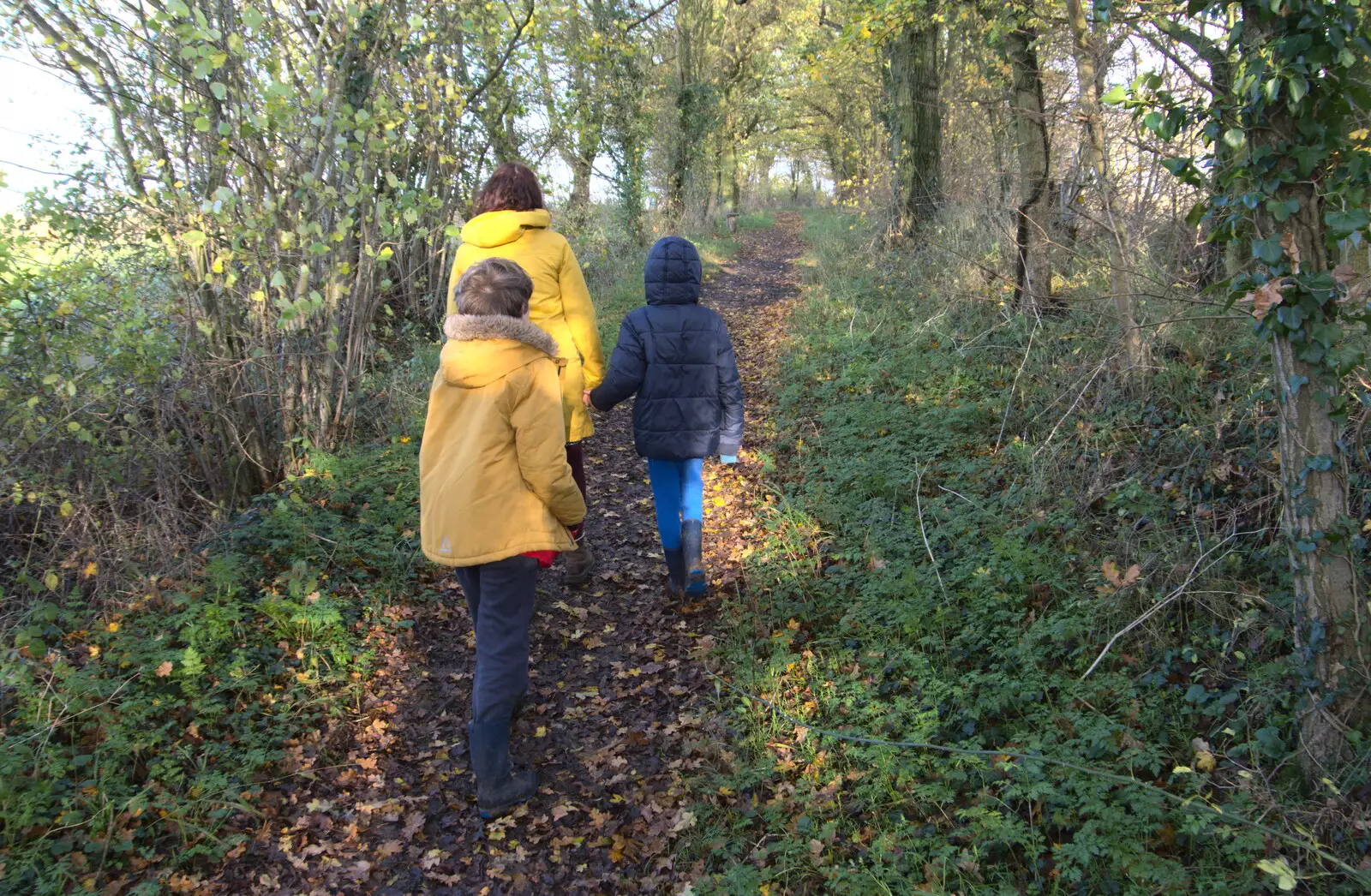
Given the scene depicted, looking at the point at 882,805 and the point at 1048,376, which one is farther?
the point at 1048,376

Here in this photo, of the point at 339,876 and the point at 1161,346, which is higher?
the point at 1161,346

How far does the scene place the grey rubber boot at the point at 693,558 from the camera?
495 cm

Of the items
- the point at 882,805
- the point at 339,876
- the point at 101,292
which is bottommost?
the point at 339,876

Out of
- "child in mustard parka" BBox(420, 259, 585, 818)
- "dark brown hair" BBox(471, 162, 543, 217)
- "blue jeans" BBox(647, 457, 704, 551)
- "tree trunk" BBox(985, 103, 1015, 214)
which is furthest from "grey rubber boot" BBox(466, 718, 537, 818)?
"tree trunk" BBox(985, 103, 1015, 214)

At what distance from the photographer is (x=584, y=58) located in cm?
1180

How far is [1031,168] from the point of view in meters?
7.18

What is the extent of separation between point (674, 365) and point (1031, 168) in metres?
4.56

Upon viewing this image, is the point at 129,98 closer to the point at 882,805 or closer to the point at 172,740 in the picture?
the point at 172,740

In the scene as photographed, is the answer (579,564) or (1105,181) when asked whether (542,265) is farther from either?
(1105,181)

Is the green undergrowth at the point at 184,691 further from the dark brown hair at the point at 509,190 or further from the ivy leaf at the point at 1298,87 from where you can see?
the ivy leaf at the point at 1298,87

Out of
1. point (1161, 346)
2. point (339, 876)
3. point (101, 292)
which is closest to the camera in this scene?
point (339, 876)

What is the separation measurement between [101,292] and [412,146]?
3.52 metres

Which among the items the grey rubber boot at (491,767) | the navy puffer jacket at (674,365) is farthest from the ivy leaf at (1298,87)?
the grey rubber boot at (491,767)

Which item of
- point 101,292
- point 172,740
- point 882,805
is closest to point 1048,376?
point 882,805
